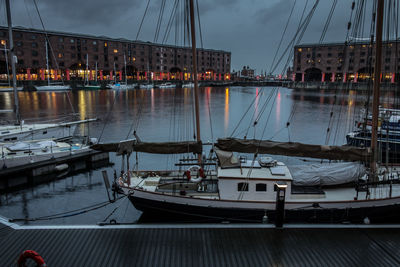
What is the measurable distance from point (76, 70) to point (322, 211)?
14024 cm

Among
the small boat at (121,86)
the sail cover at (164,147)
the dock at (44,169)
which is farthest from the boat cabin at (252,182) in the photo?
the small boat at (121,86)

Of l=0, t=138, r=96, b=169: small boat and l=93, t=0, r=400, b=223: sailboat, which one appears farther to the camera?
l=0, t=138, r=96, b=169: small boat

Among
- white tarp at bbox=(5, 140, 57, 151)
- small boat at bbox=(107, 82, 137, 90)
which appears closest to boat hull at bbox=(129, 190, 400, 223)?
white tarp at bbox=(5, 140, 57, 151)

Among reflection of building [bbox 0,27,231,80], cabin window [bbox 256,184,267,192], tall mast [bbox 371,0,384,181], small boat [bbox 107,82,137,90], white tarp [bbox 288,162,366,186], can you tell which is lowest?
cabin window [bbox 256,184,267,192]

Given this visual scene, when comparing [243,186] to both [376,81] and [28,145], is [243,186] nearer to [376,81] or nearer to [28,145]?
[376,81]

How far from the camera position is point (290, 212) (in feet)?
45.4

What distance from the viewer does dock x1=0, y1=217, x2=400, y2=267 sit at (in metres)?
9.80

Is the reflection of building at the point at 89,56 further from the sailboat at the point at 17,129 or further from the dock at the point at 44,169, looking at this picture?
the dock at the point at 44,169

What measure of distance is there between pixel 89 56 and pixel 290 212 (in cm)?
13668

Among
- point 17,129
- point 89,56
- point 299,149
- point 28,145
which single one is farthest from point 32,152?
point 89,56

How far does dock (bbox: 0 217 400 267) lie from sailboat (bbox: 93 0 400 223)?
2024 mm

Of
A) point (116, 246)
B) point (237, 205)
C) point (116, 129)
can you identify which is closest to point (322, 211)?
point (237, 205)

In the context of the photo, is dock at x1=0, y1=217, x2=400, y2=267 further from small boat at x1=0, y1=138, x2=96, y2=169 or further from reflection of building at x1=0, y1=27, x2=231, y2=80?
reflection of building at x1=0, y1=27, x2=231, y2=80

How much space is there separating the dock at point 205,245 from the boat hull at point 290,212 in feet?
6.31
